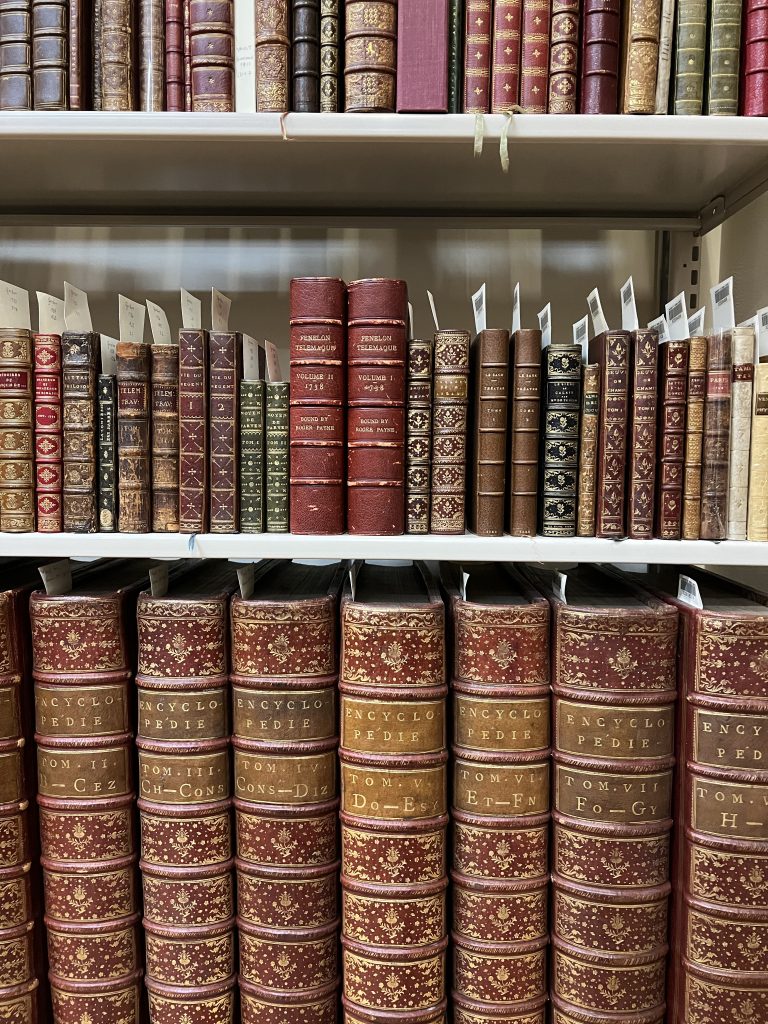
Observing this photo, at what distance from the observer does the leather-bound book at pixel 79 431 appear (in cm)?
75

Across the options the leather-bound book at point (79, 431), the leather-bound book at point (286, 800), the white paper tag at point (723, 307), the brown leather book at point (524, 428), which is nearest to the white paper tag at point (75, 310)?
the leather-bound book at point (79, 431)

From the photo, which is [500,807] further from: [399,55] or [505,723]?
[399,55]

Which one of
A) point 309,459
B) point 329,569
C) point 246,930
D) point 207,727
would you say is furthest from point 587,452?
point 246,930

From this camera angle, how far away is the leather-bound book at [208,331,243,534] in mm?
750

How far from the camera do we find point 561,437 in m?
0.74

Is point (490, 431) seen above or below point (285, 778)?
above

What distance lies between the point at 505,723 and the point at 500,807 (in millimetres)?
94

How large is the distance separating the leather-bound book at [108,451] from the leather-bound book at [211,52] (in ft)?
1.01

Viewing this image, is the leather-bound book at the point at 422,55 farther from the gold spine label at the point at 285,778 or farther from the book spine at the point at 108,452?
the gold spine label at the point at 285,778

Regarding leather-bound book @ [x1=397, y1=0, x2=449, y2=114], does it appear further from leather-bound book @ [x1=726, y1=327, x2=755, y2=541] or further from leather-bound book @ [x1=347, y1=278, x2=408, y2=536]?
leather-bound book @ [x1=726, y1=327, x2=755, y2=541]

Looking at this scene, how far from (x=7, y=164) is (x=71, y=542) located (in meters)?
0.49

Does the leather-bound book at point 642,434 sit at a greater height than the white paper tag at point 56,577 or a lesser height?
greater

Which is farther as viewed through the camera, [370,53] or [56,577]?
[56,577]

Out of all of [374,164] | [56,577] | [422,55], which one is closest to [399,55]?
[422,55]
